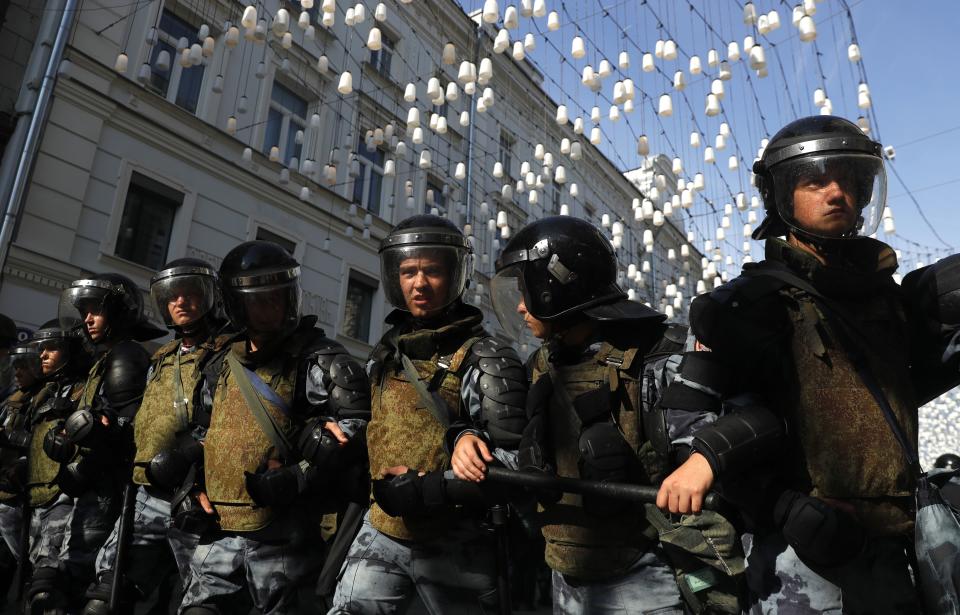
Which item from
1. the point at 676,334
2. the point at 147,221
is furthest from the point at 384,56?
the point at 676,334

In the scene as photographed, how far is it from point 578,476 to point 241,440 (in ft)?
4.87

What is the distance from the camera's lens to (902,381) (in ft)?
5.62

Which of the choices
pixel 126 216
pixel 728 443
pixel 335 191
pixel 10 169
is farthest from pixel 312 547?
pixel 335 191

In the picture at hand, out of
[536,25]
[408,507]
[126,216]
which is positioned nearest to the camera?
[408,507]

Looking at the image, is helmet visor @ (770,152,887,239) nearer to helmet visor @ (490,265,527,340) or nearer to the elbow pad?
the elbow pad

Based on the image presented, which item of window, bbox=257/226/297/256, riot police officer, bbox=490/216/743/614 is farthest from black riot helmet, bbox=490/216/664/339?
window, bbox=257/226/297/256

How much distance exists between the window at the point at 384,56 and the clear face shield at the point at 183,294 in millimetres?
12315

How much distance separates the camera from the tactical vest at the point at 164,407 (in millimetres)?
3395

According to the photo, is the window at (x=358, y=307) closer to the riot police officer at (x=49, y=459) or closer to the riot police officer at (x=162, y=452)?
the riot police officer at (x=49, y=459)

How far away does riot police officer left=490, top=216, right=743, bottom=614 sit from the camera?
2023 millimetres

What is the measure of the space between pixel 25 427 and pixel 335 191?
9.72 meters

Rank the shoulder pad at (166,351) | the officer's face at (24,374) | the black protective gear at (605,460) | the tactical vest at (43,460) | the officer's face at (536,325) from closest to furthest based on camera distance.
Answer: the black protective gear at (605,460), the officer's face at (536,325), the shoulder pad at (166,351), the tactical vest at (43,460), the officer's face at (24,374)

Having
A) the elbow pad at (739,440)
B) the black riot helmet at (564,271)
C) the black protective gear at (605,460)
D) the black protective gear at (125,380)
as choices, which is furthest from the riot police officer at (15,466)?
the elbow pad at (739,440)

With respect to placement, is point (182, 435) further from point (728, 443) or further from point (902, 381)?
point (902, 381)
